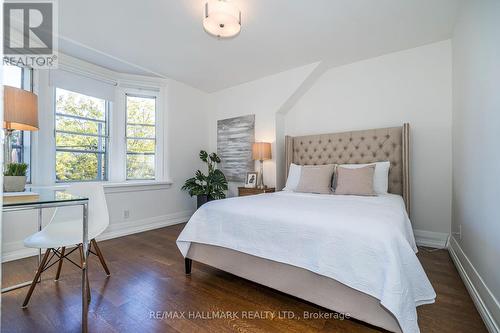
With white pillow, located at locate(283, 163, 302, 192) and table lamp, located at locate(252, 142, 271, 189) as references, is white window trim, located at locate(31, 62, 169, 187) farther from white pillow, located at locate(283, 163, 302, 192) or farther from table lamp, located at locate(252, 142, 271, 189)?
A: white pillow, located at locate(283, 163, 302, 192)

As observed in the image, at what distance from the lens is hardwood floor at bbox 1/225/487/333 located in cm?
158

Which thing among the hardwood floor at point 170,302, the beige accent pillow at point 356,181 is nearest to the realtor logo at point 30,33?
the hardwood floor at point 170,302

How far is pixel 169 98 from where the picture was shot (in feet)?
13.9

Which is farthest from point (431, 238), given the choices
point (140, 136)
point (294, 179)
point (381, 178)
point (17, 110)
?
point (140, 136)

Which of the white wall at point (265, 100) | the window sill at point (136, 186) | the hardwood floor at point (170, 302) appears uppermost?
the white wall at point (265, 100)

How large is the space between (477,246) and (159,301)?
244cm

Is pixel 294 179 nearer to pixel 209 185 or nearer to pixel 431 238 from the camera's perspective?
pixel 209 185

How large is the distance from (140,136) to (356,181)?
133 inches

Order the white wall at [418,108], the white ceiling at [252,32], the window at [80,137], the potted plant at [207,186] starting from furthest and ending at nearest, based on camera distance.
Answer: the potted plant at [207,186] < the window at [80,137] < the white wall at [418,108] < the white ceiling at [252,32]

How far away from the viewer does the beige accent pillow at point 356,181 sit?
2725mm

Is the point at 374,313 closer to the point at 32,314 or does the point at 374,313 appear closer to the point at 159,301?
the point at 159,301

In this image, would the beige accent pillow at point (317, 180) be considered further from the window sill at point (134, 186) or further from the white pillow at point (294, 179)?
the window sill at point (134, 186)

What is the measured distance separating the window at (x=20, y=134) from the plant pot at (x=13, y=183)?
162cm

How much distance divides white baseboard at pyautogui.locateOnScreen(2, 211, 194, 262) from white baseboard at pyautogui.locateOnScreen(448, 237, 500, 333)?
150 inches
